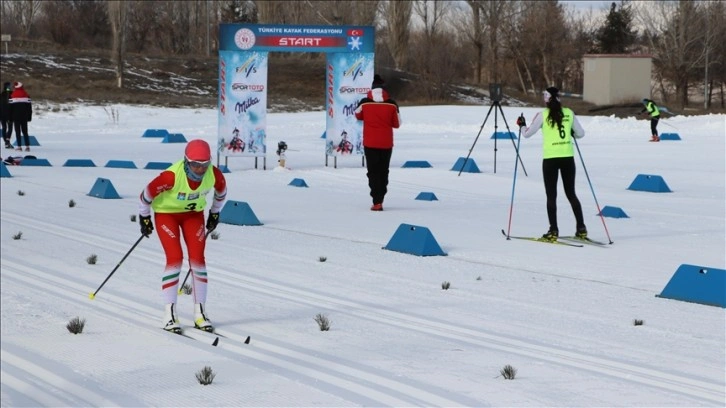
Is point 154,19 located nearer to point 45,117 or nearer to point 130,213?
point 45,117

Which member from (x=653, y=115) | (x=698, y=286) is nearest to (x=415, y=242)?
(x=698, y=286)

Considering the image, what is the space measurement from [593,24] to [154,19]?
3531 centimetres

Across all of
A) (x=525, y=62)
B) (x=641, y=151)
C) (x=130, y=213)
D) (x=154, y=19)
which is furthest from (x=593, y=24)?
(x=130, y=213)

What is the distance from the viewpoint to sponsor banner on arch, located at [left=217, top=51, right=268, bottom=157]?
79.1ft

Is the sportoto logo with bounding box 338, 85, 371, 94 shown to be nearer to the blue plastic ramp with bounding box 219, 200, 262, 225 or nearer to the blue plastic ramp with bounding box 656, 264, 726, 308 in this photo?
the blue plastic ramp with bounding box 219, 200, 262, 225

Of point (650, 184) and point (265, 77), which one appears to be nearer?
point (650, 184)

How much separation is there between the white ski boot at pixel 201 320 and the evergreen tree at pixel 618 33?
7433 centimetres

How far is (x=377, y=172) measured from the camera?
57.0 ft

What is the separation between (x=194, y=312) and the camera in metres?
9.31

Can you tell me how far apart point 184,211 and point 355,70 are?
54.7 ft

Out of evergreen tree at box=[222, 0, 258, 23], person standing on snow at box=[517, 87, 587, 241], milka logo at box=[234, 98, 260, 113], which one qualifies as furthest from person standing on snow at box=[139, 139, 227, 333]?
evergreen tree at box=[222, 0, 258, 23]

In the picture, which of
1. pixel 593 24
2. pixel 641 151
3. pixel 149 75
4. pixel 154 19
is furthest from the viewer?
pixel 154 19

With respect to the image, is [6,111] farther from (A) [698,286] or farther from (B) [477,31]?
(B) [477,31]

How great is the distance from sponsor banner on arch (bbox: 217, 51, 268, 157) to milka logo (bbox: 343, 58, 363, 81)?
72.4 inches
